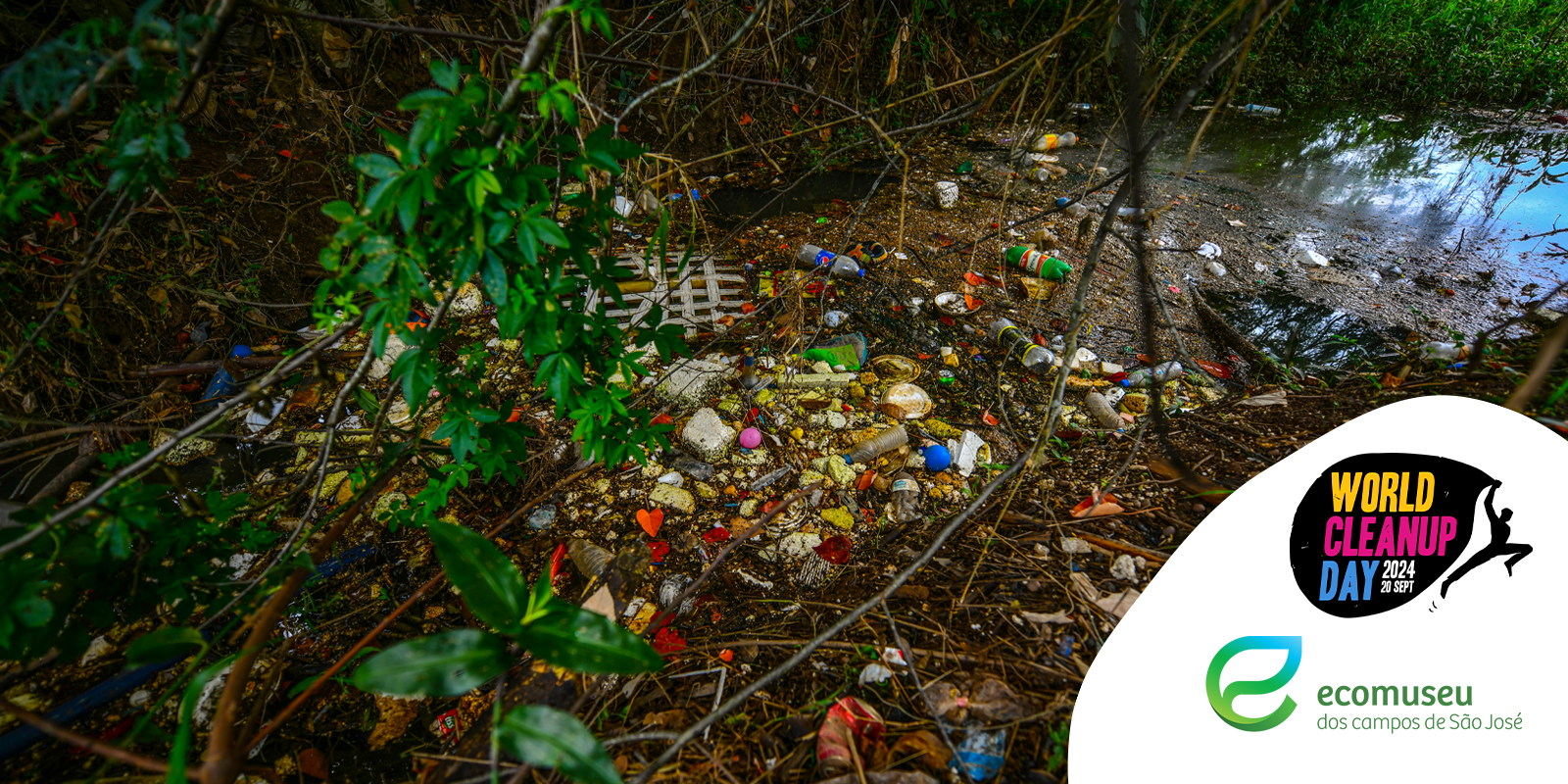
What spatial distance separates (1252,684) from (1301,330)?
234 centimetres

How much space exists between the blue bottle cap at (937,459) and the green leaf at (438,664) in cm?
146

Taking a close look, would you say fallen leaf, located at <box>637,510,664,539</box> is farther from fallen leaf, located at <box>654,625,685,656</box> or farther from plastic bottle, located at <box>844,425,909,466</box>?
plastic bottle, located at <box>844,425,909,466</box>

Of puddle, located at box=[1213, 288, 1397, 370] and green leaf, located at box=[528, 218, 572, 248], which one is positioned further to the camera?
puddle, located at box=[1213, 288, 1397, 370]

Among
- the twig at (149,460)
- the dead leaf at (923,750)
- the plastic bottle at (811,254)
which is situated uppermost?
the twig at (149,460)

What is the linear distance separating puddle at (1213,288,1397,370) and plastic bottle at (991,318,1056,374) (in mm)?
1024

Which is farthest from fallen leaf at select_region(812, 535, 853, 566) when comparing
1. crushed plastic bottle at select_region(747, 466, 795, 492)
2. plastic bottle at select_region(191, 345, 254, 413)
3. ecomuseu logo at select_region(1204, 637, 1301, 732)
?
plastic bottle at select_region(191, 345, 254, 413)

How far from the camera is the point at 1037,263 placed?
2.80m

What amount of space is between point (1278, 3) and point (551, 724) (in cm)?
136

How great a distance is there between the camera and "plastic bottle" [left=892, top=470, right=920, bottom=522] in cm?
177

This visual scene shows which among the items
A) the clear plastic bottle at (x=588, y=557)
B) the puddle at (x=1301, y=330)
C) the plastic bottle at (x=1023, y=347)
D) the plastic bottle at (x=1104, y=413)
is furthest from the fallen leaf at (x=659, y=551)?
the puddle at (x=1301, y=330)

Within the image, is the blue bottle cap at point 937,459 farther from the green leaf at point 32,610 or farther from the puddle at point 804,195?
the puddle at point 804,195

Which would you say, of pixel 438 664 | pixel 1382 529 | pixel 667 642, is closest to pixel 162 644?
pixel 438 664

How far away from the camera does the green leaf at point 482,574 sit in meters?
0.72

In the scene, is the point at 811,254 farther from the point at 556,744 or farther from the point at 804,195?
the point at 556,744
